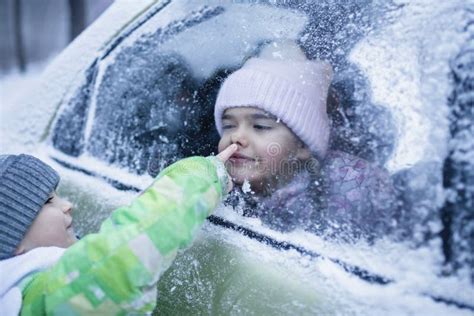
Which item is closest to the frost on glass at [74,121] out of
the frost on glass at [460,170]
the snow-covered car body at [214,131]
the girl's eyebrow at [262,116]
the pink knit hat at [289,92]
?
the snow-covered car body at [214,131]

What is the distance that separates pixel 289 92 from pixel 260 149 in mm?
213

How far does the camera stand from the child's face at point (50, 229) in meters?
1.47

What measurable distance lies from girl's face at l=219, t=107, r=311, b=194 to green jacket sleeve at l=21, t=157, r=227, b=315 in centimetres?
25

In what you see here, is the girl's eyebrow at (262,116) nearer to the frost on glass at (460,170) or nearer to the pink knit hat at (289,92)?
the pink knit hat at (289,92)

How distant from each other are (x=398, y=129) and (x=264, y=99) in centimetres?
50

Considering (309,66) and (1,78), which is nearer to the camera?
(309,66)

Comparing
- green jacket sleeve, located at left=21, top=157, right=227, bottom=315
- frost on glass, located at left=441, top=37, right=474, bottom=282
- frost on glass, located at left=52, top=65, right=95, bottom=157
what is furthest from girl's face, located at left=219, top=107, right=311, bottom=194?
frost on glass, located at left=52, top=65, right=95, bottom=157

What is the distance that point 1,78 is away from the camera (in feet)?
28.0

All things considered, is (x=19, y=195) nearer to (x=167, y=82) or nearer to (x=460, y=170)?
(x=167, y=82)

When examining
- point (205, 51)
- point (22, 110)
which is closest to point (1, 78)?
point (22, 110)

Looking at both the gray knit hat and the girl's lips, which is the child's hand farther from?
the gray knit hat

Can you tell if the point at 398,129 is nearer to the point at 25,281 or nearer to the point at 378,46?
the point at 378,46

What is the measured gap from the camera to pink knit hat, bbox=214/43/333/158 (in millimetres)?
1393

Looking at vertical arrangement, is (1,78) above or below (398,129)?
below
